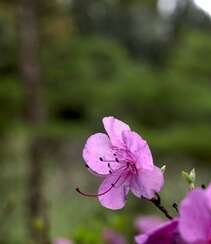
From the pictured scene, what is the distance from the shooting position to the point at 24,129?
6.00m

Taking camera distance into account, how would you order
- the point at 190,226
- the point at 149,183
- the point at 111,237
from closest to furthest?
the point at 190,226 < the point at 149,183 < the point at 111,237

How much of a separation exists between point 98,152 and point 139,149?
0.07m

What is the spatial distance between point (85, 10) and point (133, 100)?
7041mm

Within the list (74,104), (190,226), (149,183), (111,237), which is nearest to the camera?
(190,226)

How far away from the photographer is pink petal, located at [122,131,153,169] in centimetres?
84

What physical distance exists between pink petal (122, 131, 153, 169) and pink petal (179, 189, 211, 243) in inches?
5.7

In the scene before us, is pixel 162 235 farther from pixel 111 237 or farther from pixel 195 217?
pixel 111 237

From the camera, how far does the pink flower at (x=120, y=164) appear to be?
831 mm

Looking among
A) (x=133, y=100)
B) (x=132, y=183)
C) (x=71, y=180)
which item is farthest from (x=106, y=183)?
(x=71, y=180)

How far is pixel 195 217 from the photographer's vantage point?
696 mm

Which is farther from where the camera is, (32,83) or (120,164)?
(32,83)

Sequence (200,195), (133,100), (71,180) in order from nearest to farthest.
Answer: (200,195) < (133,100) < (71,180)

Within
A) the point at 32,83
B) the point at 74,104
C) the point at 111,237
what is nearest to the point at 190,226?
the point at 111,237

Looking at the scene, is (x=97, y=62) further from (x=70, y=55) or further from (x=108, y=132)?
(x=108, y=132)
